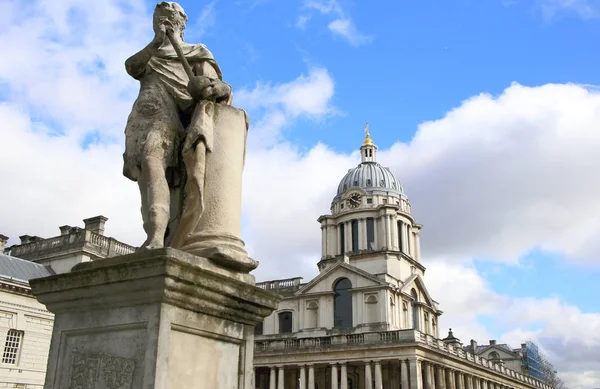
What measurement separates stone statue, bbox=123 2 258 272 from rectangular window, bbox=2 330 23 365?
29.3m

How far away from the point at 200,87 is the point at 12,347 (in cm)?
3008

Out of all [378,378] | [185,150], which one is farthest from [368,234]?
[185,150]

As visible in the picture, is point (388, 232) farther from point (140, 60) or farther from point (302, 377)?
point (140, 60)

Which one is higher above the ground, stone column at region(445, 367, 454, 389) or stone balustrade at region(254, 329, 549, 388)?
stone balustrade at region(254, 329, 549, 388)

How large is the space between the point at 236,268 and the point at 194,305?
1.87ft

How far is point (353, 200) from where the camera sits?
69.1m

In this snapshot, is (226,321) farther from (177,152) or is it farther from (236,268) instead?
(177,152)

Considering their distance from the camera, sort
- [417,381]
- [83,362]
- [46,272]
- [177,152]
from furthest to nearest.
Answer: [417,381] < [46,272] < [177,152] < [83,362]

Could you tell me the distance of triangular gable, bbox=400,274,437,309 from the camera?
203 ft

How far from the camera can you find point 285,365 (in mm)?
51562

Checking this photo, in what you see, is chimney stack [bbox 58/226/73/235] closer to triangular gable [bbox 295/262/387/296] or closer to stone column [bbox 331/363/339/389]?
stone column [bbox 331/363/339/389]

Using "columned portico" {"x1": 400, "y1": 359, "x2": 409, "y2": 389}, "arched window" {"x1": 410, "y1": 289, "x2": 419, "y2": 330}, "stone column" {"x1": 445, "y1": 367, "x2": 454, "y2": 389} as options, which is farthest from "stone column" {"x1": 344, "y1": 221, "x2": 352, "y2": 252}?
"columned portico" {"x1": 400, "y1": 359, "x2": 409, "y2": 389}

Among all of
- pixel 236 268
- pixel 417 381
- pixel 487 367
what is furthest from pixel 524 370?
pixel 236 268

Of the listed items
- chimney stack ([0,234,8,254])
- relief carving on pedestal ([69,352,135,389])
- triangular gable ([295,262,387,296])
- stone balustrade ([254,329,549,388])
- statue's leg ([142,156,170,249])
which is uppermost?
triangular gable ([295,262,387,296])
